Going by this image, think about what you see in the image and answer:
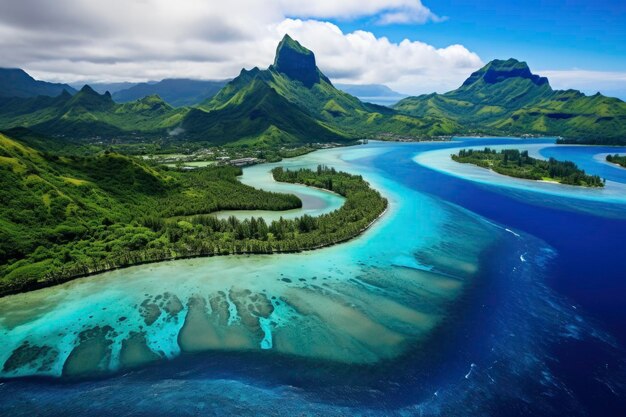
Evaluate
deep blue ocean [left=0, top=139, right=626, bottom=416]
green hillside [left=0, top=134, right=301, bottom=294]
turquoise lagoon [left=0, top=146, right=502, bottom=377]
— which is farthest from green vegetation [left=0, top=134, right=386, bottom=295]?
deep blue ocean [left=0, top=139, right=626, bottom=416]

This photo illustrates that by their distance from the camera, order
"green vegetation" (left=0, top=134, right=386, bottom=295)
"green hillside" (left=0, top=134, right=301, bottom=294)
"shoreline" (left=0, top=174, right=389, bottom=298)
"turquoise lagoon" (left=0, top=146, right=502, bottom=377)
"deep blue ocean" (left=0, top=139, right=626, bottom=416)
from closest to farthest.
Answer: "deep blue ocean" (left=0, top=139, right=626, bottom=416)
"turquoise lagoon" (left=0, top=146, right=502, bottom=377)
"shoreline" (left=0, top=174, right=389, bottom=298)
"green hillside" (left=0, top=134, right=301, bottom=294)
"green vegetation" (left=0, top=134, right=386, bottom=295)

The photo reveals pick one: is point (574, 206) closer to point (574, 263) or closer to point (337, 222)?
point (574, 263)

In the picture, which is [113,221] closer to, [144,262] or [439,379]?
[144,262]

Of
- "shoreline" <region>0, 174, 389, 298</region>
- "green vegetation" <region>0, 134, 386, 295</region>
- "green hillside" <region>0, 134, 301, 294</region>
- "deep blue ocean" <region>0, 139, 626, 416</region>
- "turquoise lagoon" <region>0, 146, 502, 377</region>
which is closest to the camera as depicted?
"deep blue ocean" <region>0, 139, 626, 416</region>

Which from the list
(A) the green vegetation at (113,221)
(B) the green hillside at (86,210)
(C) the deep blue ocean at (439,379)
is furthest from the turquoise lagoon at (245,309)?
(B) the green hillside at (86,210)

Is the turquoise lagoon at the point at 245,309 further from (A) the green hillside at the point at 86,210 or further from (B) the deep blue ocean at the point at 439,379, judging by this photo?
(A) the green hillside at the point at 86,210

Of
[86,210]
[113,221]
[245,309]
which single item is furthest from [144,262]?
[245,309]

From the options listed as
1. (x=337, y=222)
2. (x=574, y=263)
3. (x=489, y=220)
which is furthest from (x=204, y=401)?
(x=489, y=220)

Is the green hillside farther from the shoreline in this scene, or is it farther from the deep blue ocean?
the deep blue ocean
